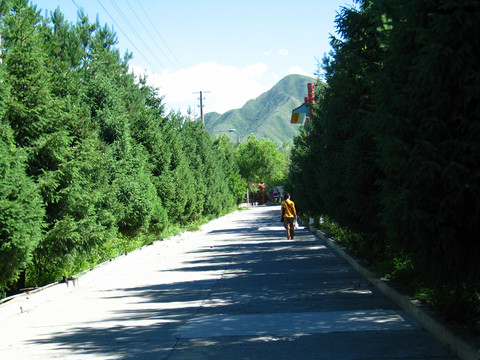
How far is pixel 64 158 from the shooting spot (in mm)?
12695

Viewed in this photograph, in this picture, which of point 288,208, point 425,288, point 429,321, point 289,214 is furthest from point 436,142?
point 289,214

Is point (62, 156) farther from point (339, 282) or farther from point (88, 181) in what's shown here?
point (339, 282)

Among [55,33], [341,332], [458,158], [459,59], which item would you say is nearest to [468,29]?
[459,59]

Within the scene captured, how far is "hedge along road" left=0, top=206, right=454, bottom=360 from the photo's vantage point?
657 cm

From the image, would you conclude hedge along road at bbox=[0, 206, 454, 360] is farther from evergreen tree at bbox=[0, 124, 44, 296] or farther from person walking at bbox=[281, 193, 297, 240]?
person walking at bbox=[281, 193, 297, 240]

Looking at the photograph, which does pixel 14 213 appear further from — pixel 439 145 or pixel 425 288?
pixel 439 145

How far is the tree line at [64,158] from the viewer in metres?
10.2

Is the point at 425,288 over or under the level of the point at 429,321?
over

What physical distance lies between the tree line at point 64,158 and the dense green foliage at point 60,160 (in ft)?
0.08

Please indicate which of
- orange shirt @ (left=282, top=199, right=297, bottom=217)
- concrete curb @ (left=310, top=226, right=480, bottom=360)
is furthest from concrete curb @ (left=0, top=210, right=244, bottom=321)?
orange shirt @ (left=282, top=199, right=297, bottom=217)

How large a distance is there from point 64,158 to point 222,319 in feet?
20.6

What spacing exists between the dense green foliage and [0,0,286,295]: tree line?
2cm

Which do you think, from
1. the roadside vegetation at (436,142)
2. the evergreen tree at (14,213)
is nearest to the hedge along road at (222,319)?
the evergreen tree at (14,213)

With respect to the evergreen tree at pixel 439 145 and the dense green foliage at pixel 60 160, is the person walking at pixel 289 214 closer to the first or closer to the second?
the dense green foliage at pixel 60 160
